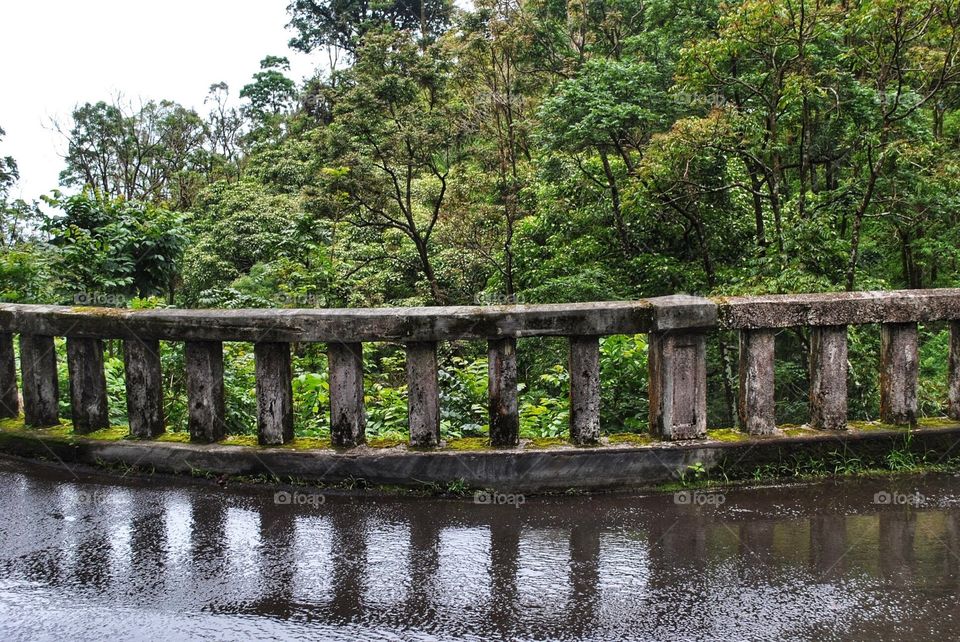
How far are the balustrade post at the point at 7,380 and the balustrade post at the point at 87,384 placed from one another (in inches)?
32.2

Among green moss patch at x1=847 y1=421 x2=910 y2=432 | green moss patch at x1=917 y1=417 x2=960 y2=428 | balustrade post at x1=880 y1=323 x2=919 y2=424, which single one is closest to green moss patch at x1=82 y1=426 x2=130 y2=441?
green moss patch at x1=847 y1=421 x2=910 y2=432

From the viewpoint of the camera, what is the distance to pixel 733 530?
4.07m

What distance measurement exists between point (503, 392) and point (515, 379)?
11cm

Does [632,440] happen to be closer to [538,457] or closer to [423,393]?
[538,457]

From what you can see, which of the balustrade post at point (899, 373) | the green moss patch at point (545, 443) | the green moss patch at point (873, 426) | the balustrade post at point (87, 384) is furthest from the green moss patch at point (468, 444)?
the balustrade post at point (899, 373)

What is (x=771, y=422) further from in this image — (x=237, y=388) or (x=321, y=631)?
(x=237, y=388)

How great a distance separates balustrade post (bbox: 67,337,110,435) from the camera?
5.27m

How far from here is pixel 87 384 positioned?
532 cm

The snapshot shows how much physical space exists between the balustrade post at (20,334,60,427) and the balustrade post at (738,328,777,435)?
15.5 ft

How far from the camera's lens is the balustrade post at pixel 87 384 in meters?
5.27

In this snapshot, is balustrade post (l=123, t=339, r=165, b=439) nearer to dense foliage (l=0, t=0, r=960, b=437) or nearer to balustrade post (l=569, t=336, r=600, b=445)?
dense foliage (l=0, t=0, r=960, b=437)

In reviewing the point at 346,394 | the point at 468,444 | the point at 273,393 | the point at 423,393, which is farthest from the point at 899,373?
the point at 273,393

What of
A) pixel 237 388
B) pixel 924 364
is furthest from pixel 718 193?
pixel 237 388

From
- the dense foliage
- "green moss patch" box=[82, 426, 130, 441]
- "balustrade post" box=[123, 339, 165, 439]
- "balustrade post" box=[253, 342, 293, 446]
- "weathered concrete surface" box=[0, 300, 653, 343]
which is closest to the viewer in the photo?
"weathered concrete surface" box=[0, 300, 653, 343]
